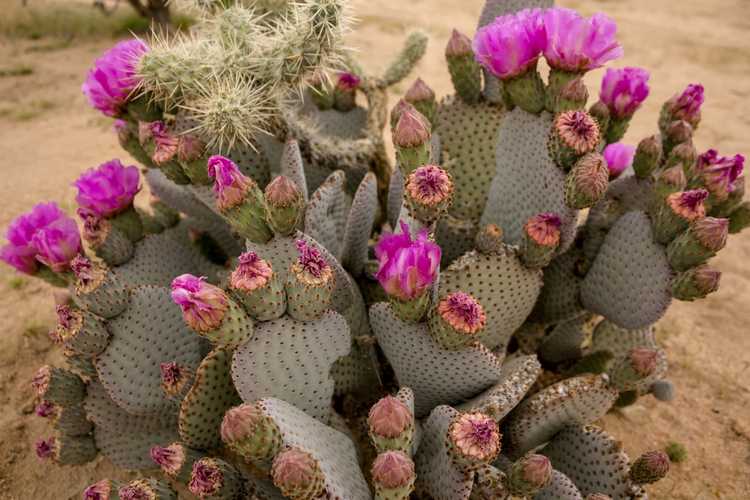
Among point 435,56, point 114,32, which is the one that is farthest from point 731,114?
point 114,32

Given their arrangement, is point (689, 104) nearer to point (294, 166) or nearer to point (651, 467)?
point (651, 467)

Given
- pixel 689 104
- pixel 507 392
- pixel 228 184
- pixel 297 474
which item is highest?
pixel 689 104

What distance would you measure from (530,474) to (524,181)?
88 centimetres

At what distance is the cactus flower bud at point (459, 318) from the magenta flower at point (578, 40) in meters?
0.75

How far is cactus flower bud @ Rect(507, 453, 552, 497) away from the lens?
130cm

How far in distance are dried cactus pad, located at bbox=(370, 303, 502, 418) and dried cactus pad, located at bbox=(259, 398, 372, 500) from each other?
273 mm

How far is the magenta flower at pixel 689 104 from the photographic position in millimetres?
1939

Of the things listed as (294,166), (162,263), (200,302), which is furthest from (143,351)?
(294,166)

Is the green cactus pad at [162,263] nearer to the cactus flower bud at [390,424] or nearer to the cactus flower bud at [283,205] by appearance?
the cactus flower bud at [283,205]

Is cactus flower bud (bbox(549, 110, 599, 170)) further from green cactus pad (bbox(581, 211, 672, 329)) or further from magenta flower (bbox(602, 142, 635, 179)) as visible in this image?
magenta flower (bbox(602, 142, 635, 179))

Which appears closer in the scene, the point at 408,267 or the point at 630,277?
the point at 408,267

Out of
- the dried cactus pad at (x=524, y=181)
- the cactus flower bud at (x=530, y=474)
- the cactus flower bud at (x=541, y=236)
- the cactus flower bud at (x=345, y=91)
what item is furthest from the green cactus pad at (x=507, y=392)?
the cactus flower bud at (x=345, y=91)

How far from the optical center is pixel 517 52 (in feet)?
5.25

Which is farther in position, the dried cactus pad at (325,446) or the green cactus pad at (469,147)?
the green cactus pad at (469,147)
